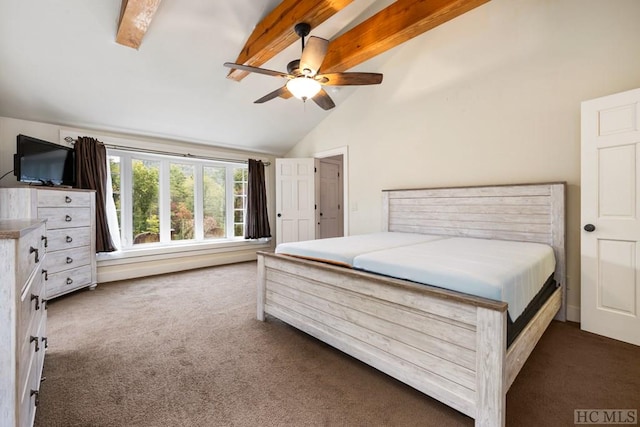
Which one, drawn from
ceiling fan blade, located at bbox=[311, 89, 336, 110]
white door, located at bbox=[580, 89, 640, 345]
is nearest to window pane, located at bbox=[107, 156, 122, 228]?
ceiling fan blade, located at bbox=[311, 89, 336, 110]

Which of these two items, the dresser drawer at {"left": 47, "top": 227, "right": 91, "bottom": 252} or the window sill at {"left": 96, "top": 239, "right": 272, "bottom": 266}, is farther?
the window sill at {"left": 96, "top": 239, "right": 272, "bottom": 266}

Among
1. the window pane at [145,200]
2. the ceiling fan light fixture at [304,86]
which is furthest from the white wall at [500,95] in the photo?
the window pane at [145,200]

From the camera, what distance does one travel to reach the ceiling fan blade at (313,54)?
2031mm

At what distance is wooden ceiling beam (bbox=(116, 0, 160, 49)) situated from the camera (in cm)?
224

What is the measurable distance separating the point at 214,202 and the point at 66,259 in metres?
2.23

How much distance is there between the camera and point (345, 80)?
8.44 feet

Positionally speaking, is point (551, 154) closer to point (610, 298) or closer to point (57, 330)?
point (610, 298)

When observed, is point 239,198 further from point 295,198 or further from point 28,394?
point 28,394

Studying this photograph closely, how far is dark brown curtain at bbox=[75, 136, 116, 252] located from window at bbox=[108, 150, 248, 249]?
30 cm

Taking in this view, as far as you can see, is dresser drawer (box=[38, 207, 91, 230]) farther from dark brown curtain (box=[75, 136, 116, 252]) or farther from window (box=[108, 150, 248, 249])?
window (box=[108, 150, 248, 249])

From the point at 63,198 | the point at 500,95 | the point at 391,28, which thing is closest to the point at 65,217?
the point at 63,198

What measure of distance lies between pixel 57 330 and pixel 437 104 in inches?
172

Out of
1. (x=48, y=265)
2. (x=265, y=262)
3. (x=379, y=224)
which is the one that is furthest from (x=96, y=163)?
(x=379, y=224)

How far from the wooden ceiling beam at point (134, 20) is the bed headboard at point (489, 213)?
9.99 ft
